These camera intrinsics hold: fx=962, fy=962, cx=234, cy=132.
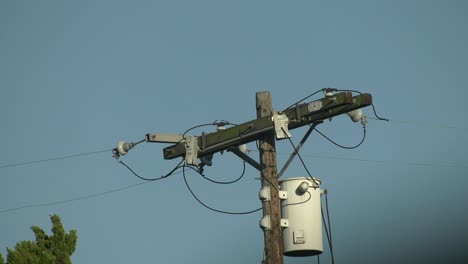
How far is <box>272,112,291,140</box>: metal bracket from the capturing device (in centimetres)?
1584

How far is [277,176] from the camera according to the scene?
16.0 metres

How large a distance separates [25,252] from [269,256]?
7973mm

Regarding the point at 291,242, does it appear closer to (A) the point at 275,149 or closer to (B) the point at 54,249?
(A) the point at 275,149

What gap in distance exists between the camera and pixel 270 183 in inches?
627

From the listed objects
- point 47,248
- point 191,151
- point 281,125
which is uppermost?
point 281,125

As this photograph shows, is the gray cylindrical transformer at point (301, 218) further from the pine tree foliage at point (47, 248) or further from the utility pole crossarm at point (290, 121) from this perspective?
the pine tree foliage at point (47, 248)

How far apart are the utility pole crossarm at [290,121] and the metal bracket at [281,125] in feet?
0.34

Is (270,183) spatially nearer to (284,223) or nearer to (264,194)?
(264,194)

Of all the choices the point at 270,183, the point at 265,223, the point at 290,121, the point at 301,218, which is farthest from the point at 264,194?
the point at 290,121

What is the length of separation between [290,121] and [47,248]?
26.9 feet

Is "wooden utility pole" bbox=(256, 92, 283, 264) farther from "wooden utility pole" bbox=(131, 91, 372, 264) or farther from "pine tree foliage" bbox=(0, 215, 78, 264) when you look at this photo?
"pine tree foliage" bbox=(0, 215, 78, 264)

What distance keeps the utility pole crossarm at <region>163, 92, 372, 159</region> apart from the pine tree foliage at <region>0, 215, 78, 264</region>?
5.56 meters

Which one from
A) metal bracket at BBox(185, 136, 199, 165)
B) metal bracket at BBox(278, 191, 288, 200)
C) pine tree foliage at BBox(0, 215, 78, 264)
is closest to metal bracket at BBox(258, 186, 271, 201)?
metal bracket at BBox(278, 191, 288, 200)

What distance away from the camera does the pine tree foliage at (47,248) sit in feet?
70.0
